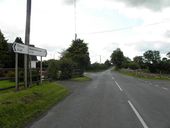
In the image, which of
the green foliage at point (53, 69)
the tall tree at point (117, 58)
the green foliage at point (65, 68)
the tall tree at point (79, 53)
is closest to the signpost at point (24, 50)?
the green foliage at point (53, 69)

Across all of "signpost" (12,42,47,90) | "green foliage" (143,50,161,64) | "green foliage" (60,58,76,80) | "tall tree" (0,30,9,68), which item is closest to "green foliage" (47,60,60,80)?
"green foliage" (60,58,76,80)

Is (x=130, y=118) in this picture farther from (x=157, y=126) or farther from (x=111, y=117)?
(x=157, y=126)

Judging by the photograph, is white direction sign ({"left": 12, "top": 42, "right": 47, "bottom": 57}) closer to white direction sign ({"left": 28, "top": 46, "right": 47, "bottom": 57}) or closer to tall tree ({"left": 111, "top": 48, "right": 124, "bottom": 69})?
white direction sign ({"left": 28, "top": 46, "right": 47, "bottom": 57})

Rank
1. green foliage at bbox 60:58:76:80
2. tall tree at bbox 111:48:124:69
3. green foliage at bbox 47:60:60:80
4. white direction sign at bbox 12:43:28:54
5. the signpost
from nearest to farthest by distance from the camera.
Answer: white direction sign at bbox 12:43:28:54 < the signpost < green foliage at bbox 47:60:60:80 < green foliage at bbox 60:58:76:80 < tall tree at bbox 111:48:124:69

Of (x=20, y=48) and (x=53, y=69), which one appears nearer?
(x=20, y=48)

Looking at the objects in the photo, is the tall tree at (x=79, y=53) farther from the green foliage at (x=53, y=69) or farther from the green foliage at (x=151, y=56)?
the green foliage at (x=151, y=56)

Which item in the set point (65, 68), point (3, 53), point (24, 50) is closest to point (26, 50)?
point (24, 50)

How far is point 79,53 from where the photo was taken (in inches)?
2096

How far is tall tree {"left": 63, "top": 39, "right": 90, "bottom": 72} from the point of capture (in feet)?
165

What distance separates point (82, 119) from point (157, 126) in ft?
7.88

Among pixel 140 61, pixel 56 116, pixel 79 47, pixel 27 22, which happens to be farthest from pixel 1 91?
pixel 140 61

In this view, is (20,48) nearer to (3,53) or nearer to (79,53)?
(79,53)

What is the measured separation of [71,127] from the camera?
26.4 ft

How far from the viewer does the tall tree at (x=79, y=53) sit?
5031 cm
